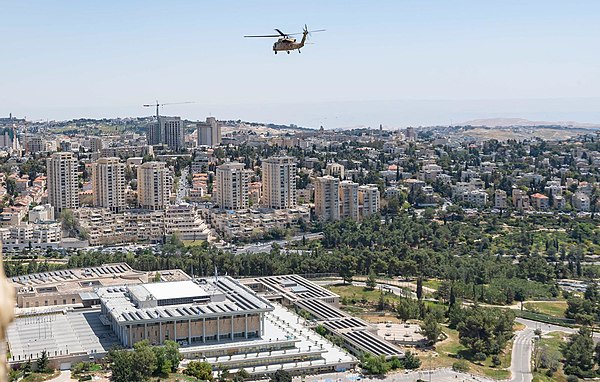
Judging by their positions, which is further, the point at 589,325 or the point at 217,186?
the point at 217,186

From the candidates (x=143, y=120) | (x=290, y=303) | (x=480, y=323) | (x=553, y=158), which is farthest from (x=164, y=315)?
(x=143, y=120)

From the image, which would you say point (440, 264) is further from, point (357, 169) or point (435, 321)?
point (357, 169)

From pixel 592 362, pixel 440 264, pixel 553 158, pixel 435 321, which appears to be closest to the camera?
pixel 592 362

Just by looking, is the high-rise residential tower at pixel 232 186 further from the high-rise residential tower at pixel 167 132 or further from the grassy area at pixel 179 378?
the high-rise residential tower at pixel 167 132

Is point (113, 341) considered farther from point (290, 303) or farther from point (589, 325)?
point (589, 325)

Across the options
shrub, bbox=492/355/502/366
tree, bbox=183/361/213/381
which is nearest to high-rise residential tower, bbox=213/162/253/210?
shrub, bbox=492/355/502/366

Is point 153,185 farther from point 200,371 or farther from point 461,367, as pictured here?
point 461,367

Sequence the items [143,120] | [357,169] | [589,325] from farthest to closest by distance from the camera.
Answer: [143,120]
[357,169]
[589,325]

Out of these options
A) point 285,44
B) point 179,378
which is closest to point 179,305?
point 179,378
